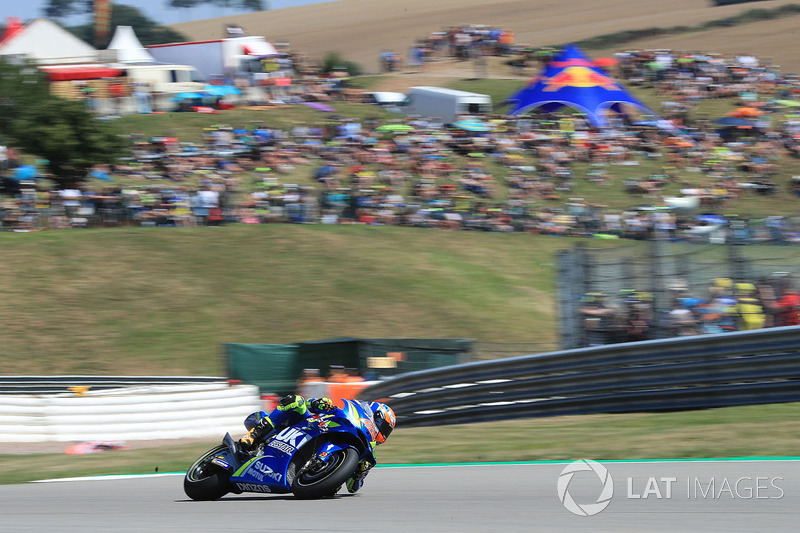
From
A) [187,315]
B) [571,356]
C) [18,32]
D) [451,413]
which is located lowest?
[187,315]

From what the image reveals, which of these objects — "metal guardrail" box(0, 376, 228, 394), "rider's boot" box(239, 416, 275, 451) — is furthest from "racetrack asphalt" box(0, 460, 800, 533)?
"metal guardrail" box(0, 376, 228, 394)

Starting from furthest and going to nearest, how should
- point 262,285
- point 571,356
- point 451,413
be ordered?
point 262,285
point 451,413
point 571,356

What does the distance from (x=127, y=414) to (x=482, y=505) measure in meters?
8.81

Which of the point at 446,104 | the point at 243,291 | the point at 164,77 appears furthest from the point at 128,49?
the point at 243,291

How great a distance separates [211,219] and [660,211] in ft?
38.3

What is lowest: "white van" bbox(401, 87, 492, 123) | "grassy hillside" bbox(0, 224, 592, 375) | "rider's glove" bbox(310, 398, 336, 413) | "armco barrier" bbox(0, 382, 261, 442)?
"grassy hillside" bbox(0, 224, 592, 375)

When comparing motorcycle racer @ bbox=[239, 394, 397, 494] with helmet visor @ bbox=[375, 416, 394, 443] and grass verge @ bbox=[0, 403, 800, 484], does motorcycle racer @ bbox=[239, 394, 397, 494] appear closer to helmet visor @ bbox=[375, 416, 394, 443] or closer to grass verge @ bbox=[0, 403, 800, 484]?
helmet visor @ bbox=[375, 416, 394, 443]

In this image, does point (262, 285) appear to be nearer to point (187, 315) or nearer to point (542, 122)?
point (187, 315)

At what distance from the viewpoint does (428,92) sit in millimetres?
37500

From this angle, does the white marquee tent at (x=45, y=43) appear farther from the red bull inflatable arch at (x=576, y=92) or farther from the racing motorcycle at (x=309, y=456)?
the racing motorcycle at (x=309, y=456)

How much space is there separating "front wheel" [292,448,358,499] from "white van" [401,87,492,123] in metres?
30.1

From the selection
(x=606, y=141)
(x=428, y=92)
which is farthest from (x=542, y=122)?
(x=428, y=92)

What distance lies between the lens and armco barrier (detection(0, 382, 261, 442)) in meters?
13.0

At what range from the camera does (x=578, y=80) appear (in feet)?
111
